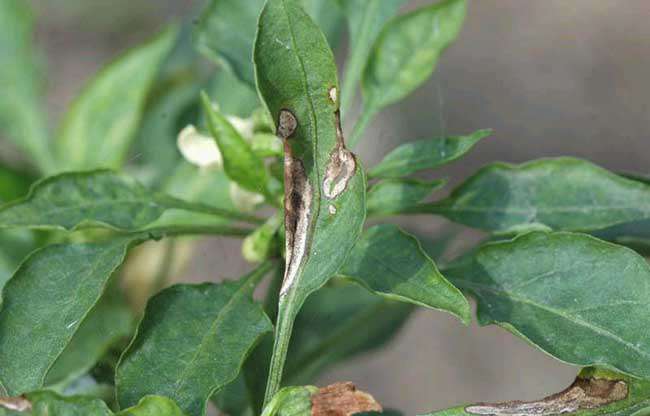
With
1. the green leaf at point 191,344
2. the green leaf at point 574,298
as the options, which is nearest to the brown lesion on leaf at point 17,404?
the green leaf at point 191,344

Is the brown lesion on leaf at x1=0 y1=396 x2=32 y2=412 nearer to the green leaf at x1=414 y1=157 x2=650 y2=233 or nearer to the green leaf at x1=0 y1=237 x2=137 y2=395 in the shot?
the green leaf at x1=0 y1=237 x2=137 y2=395

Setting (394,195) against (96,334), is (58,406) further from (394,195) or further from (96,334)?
(96,334)

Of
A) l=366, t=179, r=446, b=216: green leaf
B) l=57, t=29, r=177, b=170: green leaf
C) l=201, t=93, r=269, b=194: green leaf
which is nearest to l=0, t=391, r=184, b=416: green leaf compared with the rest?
l=201, t=93, r=269, b=194: green leaf

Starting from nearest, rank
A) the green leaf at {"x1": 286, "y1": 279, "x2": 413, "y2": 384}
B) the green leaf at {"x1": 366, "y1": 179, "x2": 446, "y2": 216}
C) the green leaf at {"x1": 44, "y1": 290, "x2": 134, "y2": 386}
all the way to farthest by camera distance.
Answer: the green leaf at {"x1": 366, "y1": 179, "x2": 446, "y2": 216} < the green leaf at {"x1": 44, "y1": 290, "x2": 134, "y2": 386} < the green leaf at {"x1": 286, "y1": 279, "x2": 413, "y2": 384}

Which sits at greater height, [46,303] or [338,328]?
[46,303]

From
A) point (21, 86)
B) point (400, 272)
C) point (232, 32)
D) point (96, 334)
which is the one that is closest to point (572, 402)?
point (400, 272)

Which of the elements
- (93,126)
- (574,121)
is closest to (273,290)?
(93,126)
